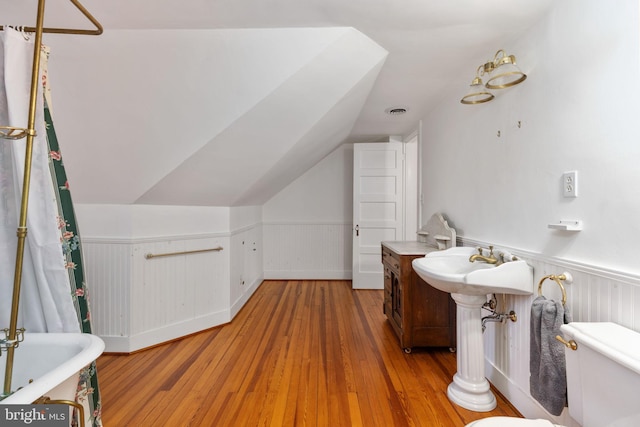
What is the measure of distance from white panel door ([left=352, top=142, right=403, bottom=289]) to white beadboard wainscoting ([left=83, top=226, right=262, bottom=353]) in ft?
5.91

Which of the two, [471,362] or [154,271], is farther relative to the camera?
[154,271]

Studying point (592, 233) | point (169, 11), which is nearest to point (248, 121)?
point (169, 11)

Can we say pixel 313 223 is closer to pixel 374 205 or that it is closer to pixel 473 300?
pixel 374 205

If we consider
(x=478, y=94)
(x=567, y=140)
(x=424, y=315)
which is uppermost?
(x=478, y=94)

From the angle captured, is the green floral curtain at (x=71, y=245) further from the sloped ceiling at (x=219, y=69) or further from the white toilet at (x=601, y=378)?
the white toilet at (x=601, y=378)

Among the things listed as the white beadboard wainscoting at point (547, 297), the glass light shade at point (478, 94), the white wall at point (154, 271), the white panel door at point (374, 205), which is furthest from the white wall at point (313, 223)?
the glass light shade at point (478, 94)

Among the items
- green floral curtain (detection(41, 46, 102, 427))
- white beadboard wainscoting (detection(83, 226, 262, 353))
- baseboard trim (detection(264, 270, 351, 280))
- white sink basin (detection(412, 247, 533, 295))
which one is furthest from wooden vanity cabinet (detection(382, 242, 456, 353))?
baseboard trim (detection(264, 270, 351, 280))

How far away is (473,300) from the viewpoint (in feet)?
5.82

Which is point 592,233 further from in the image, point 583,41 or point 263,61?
point 263,61

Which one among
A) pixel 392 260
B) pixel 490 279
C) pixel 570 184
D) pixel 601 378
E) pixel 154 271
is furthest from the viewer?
pixel 392 260

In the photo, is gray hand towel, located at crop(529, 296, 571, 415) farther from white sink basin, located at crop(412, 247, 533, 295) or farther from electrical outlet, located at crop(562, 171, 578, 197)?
electrical outlet, located at crop(562, 171, 578, 197)

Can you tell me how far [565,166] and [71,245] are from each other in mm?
2214

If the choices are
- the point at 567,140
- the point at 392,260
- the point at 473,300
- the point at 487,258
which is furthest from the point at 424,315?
the point at 567,140

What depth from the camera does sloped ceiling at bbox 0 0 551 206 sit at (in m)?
1.60
